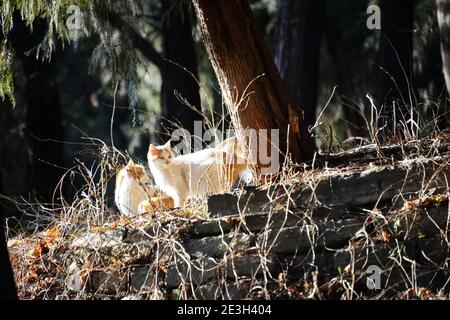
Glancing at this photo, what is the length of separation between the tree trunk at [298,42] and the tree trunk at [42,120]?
127 inches

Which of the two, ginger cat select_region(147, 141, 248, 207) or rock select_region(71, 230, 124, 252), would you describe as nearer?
rock select_region(71, 230, 124, 252)

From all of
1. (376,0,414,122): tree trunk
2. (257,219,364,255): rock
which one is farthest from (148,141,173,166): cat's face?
(376,0,414,122): tree trunk

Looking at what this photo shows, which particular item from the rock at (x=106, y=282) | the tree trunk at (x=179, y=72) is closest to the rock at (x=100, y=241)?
the rock at (x=106, y=282)

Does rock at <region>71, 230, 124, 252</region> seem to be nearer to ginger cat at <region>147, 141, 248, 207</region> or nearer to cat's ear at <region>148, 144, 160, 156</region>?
ginger cat at <region>147, 141, 248, 207</region>

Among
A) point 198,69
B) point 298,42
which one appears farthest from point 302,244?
point 198,69

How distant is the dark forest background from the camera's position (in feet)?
28.5

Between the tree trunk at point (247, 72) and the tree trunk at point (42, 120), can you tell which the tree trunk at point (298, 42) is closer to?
the tree trunk at point (42, 120)

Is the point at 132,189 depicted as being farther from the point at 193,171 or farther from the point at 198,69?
the point at 198,69

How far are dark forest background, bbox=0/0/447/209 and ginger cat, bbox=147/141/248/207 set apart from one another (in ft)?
0.94

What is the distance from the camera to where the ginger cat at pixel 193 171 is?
705cm

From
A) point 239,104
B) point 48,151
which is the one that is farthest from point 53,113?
point 239,104

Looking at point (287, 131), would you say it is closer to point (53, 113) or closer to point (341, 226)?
point (341, 226)

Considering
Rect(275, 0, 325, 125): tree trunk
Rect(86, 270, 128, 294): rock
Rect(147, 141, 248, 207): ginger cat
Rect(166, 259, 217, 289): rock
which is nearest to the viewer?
Rect(166, 259, 217, 289): rock
